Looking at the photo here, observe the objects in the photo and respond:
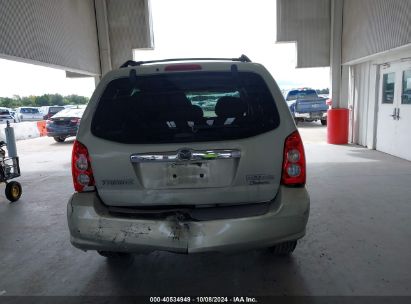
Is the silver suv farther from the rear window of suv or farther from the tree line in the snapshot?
the tree line

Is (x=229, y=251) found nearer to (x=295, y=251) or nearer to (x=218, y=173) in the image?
(x=218, y=173)

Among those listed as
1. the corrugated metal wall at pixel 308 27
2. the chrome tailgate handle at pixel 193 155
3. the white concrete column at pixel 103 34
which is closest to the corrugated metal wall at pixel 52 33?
the white concrete column at pixel 103 34

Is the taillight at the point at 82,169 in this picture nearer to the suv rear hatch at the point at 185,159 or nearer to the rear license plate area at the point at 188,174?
the suv rear hatch at the point at 185,159

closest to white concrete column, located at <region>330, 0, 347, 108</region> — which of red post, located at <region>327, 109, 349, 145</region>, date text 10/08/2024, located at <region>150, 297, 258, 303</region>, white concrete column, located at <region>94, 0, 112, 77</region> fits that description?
red post, located at <region>327, 109, 349, 145</region>

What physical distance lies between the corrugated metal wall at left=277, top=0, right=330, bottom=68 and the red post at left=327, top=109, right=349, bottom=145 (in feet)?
5.74

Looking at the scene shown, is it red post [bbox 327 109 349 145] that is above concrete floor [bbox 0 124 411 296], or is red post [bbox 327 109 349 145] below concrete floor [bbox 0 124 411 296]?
above

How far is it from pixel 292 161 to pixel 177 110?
0.95 meters

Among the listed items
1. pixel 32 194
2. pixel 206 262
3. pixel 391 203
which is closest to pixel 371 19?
pixel 391 203

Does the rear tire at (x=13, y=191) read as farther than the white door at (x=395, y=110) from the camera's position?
No

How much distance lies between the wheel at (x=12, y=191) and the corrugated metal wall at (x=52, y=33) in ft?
6.89

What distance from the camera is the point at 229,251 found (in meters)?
2.22

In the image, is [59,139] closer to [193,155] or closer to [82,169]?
[82,169]

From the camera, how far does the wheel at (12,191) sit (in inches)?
210

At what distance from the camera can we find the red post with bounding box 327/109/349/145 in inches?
404
